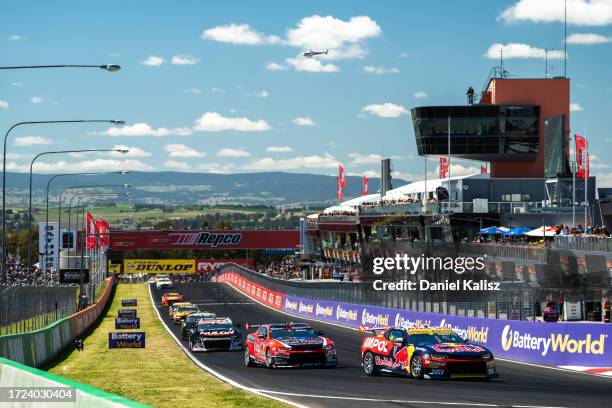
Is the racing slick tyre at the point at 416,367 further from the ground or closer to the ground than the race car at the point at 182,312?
further from the ground

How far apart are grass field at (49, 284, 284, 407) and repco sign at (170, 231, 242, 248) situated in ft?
383

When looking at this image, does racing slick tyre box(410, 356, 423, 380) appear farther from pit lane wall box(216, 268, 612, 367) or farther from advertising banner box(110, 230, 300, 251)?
advertising banner box(110, 230, 300, 251)

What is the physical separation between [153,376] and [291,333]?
4.59 metres

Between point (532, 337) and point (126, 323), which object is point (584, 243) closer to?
point (532, 337)

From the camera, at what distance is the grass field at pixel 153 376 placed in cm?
1900

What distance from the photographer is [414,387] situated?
21750 millimetres

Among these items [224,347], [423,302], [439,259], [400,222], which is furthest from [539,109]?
Answer: [224,347]

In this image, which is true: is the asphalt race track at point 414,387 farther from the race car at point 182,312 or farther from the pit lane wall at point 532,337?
the race car at point 182,312

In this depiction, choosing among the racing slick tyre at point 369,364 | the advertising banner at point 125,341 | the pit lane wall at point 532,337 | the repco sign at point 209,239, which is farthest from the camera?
the repco sign at point 209,239

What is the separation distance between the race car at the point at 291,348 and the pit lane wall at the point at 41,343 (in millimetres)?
6081

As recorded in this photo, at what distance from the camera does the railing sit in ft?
135

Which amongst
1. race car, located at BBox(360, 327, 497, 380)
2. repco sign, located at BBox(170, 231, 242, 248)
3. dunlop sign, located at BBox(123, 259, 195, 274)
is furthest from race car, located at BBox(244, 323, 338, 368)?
dunlop sign, located at BBox(123, 259, 195, 274)

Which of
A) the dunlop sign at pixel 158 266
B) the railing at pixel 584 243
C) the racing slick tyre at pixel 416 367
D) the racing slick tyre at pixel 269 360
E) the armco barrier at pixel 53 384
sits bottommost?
the dunlop sign at pixel 158 266

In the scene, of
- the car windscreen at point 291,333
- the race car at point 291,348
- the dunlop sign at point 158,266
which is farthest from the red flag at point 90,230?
the dunlop sign at point 158,266
